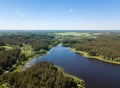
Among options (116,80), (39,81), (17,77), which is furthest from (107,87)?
(17,77)

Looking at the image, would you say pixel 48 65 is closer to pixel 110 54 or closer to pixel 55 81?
pixel 55 81

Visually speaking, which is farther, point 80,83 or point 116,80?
point 116,80

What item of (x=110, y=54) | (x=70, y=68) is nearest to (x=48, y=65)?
(x=70, y=68)

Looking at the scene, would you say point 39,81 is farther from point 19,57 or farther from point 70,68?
point 19,57

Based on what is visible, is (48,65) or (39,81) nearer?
(39,81)

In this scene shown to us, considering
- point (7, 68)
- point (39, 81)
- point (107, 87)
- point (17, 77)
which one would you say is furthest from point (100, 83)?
point (7, 68)

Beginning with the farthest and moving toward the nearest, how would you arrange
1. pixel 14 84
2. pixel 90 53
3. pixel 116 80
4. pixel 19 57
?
pixel 90 53 < pixel 19 57 < pixel 116 80 < pixel 14 84

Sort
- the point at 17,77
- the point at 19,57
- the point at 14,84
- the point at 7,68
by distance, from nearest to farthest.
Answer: the point at 14,84 < the point at 17,77 < the point at 7,68 < the point at 19,57

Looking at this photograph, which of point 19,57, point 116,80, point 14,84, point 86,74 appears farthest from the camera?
point 19,57

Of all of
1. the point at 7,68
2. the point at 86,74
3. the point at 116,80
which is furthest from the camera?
the point at 7,68
